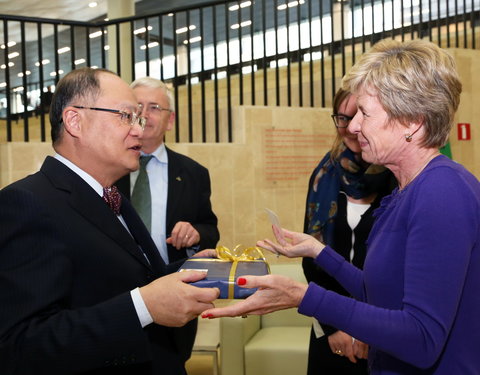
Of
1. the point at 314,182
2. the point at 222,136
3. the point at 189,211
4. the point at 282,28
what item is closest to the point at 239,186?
the point at 222,136

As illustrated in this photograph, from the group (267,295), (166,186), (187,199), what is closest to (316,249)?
(267,295)

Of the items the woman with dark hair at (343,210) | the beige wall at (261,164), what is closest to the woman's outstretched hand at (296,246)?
the woman with dark hair at (343,210)

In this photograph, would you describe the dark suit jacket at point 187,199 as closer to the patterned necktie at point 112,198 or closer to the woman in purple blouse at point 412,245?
the patterned necktie at point 112,198

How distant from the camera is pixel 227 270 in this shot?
1.66 metres

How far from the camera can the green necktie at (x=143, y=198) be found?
301cm

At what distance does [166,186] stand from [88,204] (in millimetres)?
1466

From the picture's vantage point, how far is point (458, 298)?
133 cm

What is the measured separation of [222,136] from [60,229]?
488 centimetres

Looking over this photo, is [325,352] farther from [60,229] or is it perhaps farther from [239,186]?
[239,186]

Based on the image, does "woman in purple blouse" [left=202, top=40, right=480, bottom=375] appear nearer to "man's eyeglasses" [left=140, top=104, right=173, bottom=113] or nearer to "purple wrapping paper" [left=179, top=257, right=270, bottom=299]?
"purple wrapping paper" [left=179, top=257, right=270, bottom=299]

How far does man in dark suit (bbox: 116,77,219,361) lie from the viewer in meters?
3.00

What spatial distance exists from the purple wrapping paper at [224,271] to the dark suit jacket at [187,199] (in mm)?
1046

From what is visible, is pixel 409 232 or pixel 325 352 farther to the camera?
pixel 325 352

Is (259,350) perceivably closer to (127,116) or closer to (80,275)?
(127,116)
